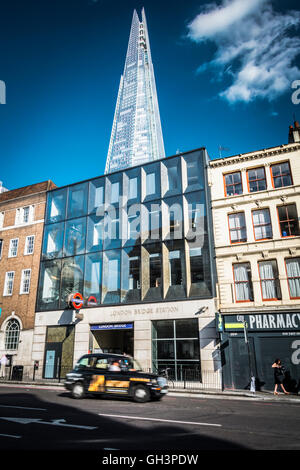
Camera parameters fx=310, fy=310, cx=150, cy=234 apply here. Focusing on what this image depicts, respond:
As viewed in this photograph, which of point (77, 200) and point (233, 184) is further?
point (77, 200)

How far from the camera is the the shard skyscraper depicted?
14375cm

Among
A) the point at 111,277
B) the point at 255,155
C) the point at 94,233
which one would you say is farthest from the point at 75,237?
the point at 255,155

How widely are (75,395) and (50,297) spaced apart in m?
13.9

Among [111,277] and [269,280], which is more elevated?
[111,277]

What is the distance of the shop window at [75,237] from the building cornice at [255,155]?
1179cm

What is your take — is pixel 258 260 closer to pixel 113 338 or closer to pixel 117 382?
pixel 117 382

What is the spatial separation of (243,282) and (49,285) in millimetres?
16152

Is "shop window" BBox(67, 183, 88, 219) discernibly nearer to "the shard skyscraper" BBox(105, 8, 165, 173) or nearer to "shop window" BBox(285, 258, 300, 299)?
"shop window" BBox(285, 258, 300, 299)

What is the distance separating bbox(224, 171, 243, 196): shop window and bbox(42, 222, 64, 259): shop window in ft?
48.0

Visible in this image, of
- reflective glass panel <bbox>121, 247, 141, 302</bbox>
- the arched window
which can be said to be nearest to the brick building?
the arched window

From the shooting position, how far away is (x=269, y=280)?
19125 mm

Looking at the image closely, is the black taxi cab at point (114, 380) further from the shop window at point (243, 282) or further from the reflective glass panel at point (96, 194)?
the reflective glass panel at point (96, 194)

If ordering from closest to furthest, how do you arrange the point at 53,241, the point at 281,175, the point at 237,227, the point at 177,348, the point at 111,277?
1. the point at 177,348
2. the point at 281,175
3. the point at 237,227
4. the point at 111,277
5. the point at 53,241

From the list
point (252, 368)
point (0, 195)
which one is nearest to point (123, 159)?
point (0, 195)
